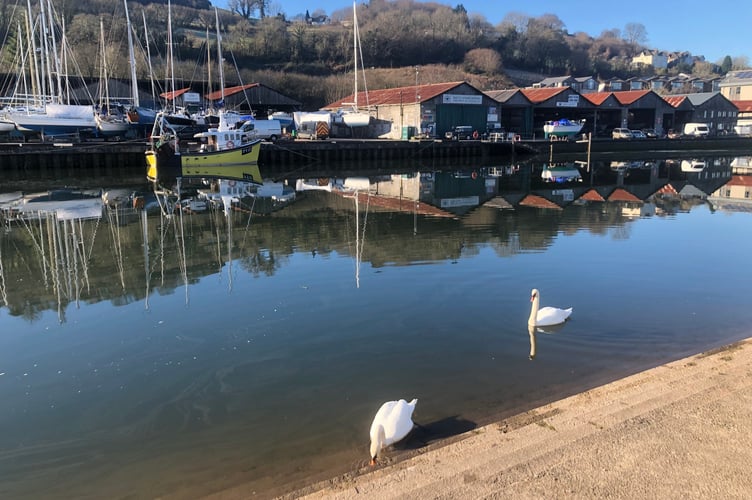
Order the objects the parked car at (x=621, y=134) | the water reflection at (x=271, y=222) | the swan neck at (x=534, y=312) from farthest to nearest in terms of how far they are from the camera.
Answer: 1. the parked car at (x=621, y=134)
2. the water reflection at (x=271, y=222)
3. the swan neck at (x=534, y=312)

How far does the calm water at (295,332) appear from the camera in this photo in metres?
4.93

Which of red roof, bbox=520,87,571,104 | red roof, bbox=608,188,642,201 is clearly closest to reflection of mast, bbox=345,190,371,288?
red roof, bbox=608,188,642,201

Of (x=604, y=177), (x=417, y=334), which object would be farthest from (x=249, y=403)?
(x=604, y=177)

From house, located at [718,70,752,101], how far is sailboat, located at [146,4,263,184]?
79338 mm

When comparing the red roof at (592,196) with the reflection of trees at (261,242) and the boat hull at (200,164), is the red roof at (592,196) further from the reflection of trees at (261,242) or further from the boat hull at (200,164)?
the boat hull at (200,164)

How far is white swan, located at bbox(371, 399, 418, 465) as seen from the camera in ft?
14.9

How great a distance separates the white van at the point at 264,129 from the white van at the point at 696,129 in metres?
46.4

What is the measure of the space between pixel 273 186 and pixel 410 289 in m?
17.7

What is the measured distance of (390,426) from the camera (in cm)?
462

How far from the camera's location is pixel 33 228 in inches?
609

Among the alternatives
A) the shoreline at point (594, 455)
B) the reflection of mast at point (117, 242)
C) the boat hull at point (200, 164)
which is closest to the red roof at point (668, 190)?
the boat hull at point (200, 164)

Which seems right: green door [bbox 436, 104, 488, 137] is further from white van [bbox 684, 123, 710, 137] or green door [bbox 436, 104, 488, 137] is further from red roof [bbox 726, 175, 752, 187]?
white van [bbox 684, 123, 710, 137]

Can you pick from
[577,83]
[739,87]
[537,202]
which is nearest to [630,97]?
[577,83]

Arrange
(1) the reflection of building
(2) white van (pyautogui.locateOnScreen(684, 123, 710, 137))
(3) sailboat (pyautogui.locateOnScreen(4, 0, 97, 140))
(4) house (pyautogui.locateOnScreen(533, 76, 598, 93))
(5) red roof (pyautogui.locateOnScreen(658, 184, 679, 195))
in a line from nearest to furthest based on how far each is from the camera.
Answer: (1) the reflection of building
(5) red roof (pyautogui.locateOnScreen(658, 184, 679, 195))
(3) sailboat (pyautogui.locateOnScreen(4, 0, 97, 140))
(2) white van (pyautogui.locateOnScreen(684, 123, 710, 137))
(4) house (pyautogui.locateOnScreen(533, 76, 598, 93))
